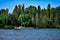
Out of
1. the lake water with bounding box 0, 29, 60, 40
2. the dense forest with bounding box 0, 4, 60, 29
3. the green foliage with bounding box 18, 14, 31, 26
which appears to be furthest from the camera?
the green foliage with bounding box 18, 14, 31, 26

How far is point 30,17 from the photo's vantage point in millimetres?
17953

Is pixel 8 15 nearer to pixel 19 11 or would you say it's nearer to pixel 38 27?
pixel 19 11

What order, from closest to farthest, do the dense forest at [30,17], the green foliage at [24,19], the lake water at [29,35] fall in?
the lake water at [29,35] < the dense forest at [30,17] < the green foliage at [24,19]

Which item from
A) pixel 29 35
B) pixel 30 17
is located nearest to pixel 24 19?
pixel 30 17

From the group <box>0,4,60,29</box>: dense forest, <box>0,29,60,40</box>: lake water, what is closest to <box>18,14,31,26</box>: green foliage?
<box>0,4,60,29</box>: dense forest

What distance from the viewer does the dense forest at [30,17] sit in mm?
15414

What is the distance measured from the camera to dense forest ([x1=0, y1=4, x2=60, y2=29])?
1541cm

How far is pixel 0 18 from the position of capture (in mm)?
17000

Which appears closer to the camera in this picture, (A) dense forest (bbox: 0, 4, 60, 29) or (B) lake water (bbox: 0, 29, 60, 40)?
(B) lake water (bbox: 0, 29, 60, 40)

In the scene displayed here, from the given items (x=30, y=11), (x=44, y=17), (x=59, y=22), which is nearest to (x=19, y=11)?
(x=30, y=11)

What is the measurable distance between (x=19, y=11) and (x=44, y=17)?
5.77 ft

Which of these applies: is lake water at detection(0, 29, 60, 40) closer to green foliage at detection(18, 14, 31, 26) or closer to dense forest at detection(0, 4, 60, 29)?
dense forest at detection(0, 4, 60, 29)

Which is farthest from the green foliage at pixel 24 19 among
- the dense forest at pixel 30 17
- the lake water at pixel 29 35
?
the lake water at pixel 29 35

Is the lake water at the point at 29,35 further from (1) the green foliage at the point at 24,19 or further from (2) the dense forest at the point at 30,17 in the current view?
(1) the green foliage at the point at 24,19
